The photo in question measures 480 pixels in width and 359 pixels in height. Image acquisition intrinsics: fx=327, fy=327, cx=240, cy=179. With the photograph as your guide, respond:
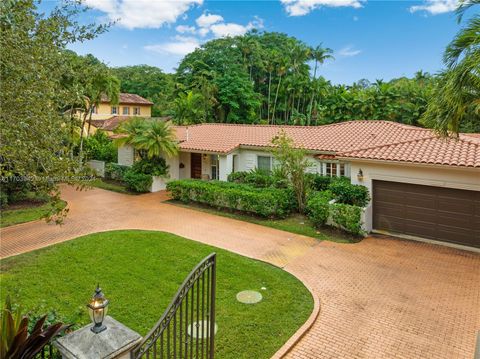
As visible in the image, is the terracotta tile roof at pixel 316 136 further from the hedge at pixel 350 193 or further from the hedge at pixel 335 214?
the hedge at pixel 335 214

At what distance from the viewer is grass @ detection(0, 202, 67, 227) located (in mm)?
14641

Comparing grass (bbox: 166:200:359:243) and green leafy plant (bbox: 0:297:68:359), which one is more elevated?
green leafy plant (bbox: 0:297:68:359)

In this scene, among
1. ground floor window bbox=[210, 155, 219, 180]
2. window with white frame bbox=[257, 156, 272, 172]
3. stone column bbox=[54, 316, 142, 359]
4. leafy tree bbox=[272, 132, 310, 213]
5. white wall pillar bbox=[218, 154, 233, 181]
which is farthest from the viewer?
ground floor window bbox=[210, 155, 219, 180]

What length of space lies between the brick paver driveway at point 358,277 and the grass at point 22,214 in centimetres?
80

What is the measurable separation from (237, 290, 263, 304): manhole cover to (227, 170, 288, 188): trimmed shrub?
875cm

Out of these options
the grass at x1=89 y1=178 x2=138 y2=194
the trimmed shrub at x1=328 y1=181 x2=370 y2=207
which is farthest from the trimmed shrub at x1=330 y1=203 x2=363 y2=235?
the grass at x1=89 y1=178 x2=138 y2=194

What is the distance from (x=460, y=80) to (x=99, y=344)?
922 cm

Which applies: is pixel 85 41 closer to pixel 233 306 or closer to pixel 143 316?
pixel 143 316

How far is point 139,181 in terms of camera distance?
20.4 meters

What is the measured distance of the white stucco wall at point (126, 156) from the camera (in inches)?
968

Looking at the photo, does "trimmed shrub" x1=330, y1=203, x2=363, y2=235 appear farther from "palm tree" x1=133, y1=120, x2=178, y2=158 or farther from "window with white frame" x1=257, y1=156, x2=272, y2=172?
"palm tree" x1=133, y1=120, x2=178, y2=158

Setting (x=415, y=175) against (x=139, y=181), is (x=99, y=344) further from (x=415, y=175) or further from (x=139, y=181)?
(x=139, y=181)

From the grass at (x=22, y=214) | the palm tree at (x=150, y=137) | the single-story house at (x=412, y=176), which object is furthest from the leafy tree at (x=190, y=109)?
the grass at (x=22, y=214)

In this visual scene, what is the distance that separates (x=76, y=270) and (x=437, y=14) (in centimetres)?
1858
